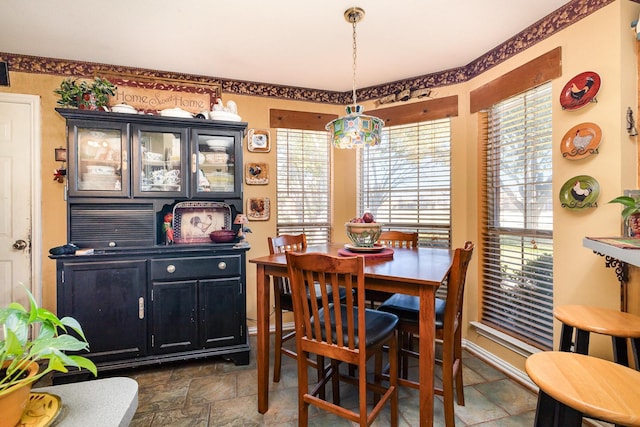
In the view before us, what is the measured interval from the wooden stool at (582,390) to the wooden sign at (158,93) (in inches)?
120

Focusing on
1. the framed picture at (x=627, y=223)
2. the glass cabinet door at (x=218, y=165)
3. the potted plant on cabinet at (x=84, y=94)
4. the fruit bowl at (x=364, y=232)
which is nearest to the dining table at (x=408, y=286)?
the fruit bowl at (x=364, y=232)

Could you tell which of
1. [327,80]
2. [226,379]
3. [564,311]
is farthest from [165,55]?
[564,311]

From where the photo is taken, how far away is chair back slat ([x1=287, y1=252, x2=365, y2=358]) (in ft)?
4.54

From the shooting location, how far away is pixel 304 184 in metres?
3.32

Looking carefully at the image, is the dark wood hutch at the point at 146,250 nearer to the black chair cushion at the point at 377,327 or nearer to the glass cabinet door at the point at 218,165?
the glass cabinet door at the point at 218,165

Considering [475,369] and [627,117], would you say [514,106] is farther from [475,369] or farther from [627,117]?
[475,369]

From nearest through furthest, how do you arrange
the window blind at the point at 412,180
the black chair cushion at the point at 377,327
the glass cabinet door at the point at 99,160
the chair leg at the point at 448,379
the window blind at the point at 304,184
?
the black chair cushion at the point at 377,327 < the chair leg at the point at 448,379 < the glass cabinet door at the point at 99,160 < the window blind at the point at 412,180 < the window blind at the point at 304,184

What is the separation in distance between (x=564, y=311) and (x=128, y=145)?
9.87ft

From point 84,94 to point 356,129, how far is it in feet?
6.91

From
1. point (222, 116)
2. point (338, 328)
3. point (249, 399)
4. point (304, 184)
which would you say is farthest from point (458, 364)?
point (222, 116)

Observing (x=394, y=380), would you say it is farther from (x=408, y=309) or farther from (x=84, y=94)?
(x=84, y=94)

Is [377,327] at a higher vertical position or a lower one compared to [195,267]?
lower

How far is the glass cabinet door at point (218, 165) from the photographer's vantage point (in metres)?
2.63

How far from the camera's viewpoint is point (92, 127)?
2.35 m
